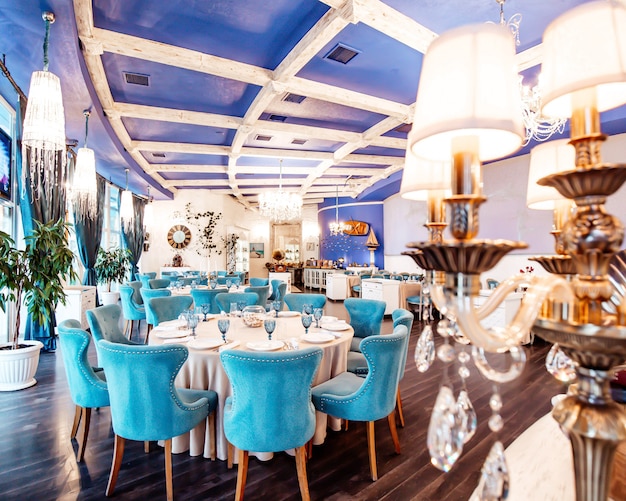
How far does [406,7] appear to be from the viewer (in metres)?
2.91

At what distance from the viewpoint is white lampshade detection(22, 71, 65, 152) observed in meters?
2.23

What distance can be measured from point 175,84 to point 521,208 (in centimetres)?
648

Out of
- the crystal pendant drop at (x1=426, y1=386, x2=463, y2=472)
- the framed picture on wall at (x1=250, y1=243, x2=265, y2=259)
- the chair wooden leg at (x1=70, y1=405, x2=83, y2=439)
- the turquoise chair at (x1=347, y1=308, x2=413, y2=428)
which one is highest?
the framed picture on wall at (x1=250, y1=243, x2=265, y2=259)

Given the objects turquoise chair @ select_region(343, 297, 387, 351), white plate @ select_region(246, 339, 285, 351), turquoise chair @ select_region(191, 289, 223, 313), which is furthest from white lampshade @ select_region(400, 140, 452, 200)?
turquoise chair @ select_region(191, 289, 223, 313)

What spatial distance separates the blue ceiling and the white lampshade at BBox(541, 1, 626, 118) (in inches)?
104

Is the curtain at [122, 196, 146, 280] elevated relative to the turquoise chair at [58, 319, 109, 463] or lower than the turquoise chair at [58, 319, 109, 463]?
elevated

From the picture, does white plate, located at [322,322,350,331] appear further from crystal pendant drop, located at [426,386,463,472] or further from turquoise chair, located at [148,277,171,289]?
turquoise chair, located at [148,277,171,289]

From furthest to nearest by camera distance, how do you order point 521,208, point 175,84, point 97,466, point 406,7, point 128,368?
1. point 521,208
2. point 175,84
3. point 406,7
4. point 97,466
5. point 128,368

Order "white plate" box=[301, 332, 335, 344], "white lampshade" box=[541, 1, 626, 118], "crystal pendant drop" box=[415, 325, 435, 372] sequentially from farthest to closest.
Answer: "white plate" box=[301, 332, 335, 344]
"crystal pendant drop" box=[415, 325, 435, 372]
"white lampshade" box=[541, 1, 626, 118]

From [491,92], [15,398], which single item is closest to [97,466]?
[15,398]

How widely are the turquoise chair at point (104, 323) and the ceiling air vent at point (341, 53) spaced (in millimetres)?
3337

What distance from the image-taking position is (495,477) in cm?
56

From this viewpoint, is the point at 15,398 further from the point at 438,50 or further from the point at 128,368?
the point at 438,50

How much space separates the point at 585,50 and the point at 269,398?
1774mm
